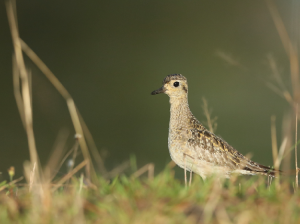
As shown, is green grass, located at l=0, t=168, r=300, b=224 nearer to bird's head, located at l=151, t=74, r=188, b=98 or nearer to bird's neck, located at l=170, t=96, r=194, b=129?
bird's neck, located at l=170, t=96, r=194, b=129

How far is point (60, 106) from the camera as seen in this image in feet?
65.4

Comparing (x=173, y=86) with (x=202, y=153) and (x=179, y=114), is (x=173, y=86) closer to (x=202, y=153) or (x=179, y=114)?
(x=179, y=114)

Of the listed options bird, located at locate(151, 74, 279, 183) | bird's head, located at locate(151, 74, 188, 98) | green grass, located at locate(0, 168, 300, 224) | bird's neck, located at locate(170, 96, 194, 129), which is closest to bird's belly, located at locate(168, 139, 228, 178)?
bird, located at locate(151, 74, 279, 183)

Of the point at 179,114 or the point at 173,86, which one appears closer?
the point at 179,114

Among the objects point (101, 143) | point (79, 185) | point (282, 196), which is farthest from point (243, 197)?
A: point (101, 143)

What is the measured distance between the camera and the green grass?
308 cm

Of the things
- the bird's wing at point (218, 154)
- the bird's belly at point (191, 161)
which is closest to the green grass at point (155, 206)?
the bird's belly at point (191, 161)

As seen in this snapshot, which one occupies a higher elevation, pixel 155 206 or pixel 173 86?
pixel 173 86

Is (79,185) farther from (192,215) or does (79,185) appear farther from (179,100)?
(179,100)

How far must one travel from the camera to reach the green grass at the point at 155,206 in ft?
10.1

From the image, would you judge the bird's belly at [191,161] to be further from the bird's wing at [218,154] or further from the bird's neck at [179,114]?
the bird's neck at [179,114]

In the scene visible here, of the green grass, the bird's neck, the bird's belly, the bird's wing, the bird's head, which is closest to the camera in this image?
the green grass

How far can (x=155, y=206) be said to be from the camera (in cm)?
314

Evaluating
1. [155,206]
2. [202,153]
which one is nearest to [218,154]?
[202,153]
